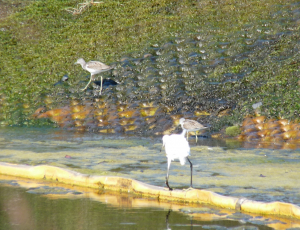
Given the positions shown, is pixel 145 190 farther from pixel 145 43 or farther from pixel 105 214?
pixel 145 43

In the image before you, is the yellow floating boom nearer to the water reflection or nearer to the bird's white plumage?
the water reflection

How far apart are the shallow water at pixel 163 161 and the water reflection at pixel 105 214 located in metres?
0.77

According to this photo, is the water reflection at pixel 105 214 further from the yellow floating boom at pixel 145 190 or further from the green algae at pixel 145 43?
the green algae at pixel 145 43

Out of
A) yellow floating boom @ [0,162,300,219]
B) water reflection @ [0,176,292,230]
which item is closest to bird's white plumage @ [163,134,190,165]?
yellow floating boom @ [0,162,300,219]

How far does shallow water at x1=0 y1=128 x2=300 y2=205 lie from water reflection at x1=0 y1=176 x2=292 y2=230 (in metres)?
0.77

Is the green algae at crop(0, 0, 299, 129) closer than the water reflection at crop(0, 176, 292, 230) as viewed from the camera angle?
No

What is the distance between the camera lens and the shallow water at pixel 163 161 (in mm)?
7582

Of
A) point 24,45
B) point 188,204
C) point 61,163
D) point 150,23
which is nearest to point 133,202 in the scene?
point 188,204

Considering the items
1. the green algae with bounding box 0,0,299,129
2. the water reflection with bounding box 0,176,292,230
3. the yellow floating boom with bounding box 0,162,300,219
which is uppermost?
the green algae with bounding box 0,0,299,129

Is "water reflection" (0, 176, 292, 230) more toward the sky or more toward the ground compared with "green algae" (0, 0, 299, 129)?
more toward the ground

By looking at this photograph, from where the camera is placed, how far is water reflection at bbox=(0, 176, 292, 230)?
236 inches

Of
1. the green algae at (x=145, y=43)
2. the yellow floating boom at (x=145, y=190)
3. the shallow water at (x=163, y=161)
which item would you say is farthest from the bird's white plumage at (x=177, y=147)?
the green algae at (x=145, y=43)

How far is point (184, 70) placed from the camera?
1652cm

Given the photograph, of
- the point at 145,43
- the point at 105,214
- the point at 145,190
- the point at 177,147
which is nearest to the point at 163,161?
the point at 145,190
